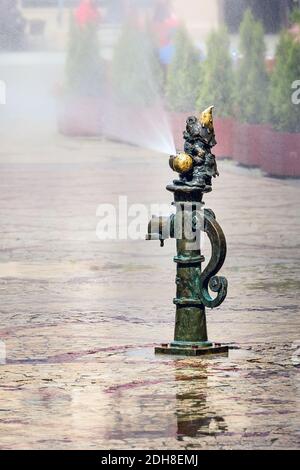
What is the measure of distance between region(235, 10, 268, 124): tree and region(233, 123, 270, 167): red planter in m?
0.36

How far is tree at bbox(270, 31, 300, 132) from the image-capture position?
24250 mm

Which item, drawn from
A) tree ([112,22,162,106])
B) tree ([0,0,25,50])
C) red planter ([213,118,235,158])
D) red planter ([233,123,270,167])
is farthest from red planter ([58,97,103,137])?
red planter ([233,123,270,167])

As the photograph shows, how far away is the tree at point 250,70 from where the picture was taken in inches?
1037

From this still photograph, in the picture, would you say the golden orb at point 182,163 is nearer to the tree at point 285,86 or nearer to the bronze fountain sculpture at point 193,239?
the bronze fountain sculpture at point 193,239

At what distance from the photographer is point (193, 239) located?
34.8ft

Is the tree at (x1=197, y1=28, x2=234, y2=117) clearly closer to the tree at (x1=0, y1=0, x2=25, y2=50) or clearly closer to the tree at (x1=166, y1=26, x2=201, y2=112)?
the tree at (x1=166, y1=26, x2=201, y2=112)

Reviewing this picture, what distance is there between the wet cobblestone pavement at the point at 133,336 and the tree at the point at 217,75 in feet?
22.9

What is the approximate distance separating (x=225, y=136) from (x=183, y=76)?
330cm

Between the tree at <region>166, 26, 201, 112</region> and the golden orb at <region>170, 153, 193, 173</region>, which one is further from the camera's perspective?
the tree at <region>166, 26, 201, 112</region>

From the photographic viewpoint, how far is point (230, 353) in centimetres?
1059

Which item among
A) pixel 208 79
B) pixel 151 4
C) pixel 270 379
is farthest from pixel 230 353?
pixel 151 4

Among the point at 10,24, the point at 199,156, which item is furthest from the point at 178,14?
the point at 199,156
